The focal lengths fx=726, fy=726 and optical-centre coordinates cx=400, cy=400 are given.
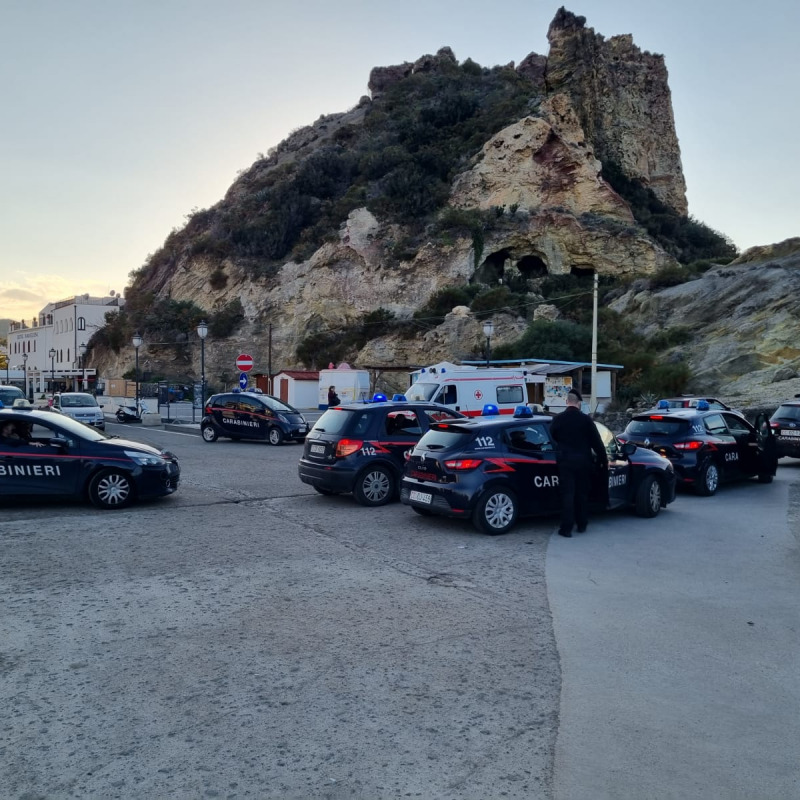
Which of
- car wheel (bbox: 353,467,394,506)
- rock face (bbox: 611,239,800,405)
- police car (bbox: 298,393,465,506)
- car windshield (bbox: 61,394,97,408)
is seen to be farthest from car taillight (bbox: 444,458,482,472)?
rock face (bbox: 611,239,800,405)

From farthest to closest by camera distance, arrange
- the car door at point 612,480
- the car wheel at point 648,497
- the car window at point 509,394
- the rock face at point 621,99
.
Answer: the rock face at point 621,99 < the car window at point 509,394 < the car wheel at point 648,497 < the car door at point 612,480

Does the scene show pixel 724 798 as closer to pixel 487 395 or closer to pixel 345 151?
pixel 487 395

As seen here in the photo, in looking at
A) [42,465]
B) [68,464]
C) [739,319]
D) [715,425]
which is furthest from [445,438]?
[739,319]

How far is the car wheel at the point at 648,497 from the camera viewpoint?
1020 cm

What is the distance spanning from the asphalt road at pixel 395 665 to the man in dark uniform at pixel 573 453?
0.49 meters

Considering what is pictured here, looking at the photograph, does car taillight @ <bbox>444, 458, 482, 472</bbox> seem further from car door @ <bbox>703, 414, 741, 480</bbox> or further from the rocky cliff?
the rocky cliff

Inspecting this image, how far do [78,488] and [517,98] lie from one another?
64.6 meters

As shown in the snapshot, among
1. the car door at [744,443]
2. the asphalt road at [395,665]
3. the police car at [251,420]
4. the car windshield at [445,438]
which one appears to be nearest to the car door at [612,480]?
the asphalt road at [395,665]

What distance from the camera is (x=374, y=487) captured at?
11.2m

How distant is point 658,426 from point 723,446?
1195 mm

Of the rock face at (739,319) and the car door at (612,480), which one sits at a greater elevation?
the rock face at (739,319)

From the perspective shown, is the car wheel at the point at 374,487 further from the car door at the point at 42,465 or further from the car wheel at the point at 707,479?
the car wheel at the point at 707,479

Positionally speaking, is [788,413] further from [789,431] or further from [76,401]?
[76,401]

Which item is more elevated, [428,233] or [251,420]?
[428,233]
